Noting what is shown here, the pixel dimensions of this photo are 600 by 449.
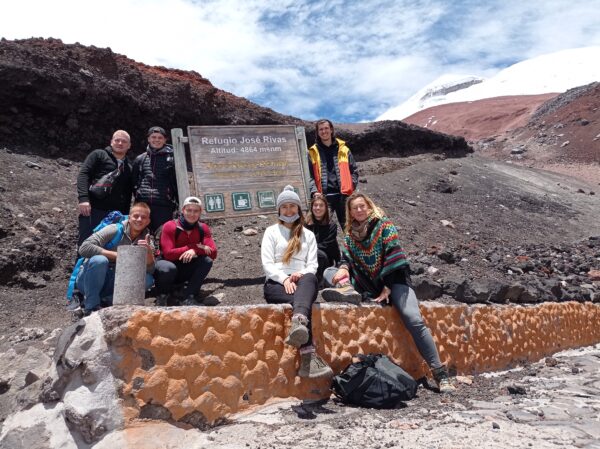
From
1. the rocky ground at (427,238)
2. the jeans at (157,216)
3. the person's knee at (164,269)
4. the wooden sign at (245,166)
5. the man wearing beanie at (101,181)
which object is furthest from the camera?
the rocky ground at (427,238)

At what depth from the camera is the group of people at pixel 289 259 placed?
3922 millimetres

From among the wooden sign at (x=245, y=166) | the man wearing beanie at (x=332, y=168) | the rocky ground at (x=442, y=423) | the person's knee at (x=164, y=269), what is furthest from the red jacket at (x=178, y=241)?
the man wearing beanie at (x=332, y=168)

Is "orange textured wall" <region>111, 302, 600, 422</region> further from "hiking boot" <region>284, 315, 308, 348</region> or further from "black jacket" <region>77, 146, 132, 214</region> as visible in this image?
"black jacket" <region>77, 146, 132, 214</region>

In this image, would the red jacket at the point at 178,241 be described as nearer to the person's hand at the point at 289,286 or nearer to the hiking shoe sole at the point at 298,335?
the person's hand at the point at 289,286

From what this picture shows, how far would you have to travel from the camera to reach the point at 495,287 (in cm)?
654

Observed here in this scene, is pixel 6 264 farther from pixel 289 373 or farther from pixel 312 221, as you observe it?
pixel 289 373

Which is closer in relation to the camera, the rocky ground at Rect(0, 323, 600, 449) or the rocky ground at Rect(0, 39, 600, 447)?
the rocky ground at Rect(0, 323, 600, 449)

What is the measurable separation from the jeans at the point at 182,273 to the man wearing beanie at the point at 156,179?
0.86 meters

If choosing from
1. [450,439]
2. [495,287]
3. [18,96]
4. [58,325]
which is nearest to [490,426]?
[450,439]

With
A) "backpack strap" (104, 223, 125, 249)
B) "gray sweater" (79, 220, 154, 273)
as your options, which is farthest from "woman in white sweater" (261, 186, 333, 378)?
"backpack strap" (104, 223, 125, 249)

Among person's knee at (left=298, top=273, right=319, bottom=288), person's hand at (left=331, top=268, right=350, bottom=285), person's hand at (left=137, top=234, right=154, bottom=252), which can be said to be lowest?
person's hand at (left=331, top=268, right=350, bottom=285)

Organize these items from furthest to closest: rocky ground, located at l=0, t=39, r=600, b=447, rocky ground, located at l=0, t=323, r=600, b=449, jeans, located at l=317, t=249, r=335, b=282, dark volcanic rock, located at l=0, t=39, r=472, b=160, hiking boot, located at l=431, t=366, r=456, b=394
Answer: dark volcanic rock, located at l=0, t=39, r=472, b=160
jeans, located at l=317, t=249, r=335, b=282
hiking boot, located at l=431, t=366, r=456, b=394
rocky ground, located at l=0, t=39, r=600, b=447
rocky ground, located at l=0, t=323, r=600, b=449

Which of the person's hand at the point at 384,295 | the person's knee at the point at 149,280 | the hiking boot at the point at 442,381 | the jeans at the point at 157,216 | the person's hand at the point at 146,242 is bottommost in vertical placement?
the hiking boot at the point at 442,381

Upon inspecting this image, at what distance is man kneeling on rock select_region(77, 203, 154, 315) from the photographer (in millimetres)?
3918
